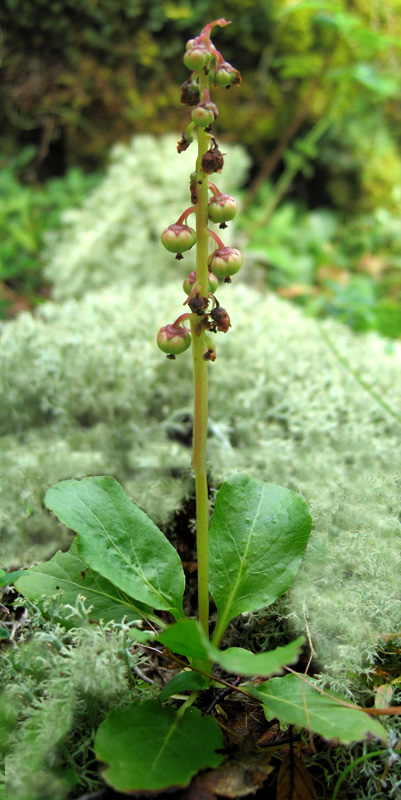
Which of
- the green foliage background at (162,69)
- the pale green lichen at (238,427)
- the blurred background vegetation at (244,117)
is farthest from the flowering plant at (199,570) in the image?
the green foliage background at (162,69)

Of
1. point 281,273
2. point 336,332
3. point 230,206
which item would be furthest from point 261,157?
point 230,206

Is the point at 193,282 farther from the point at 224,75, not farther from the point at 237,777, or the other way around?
the point at 237,777

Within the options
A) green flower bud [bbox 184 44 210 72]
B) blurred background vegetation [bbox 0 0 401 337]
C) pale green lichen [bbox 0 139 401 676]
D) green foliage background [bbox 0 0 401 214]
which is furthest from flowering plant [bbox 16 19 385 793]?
green foliage background [bbox 0 0 401 214]

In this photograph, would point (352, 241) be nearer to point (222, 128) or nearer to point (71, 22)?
point (222, 128)

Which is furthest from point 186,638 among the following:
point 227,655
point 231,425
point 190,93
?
point 231,425

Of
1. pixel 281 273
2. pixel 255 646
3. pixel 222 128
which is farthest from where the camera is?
pixel 222 128

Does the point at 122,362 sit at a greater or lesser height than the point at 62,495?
greater
